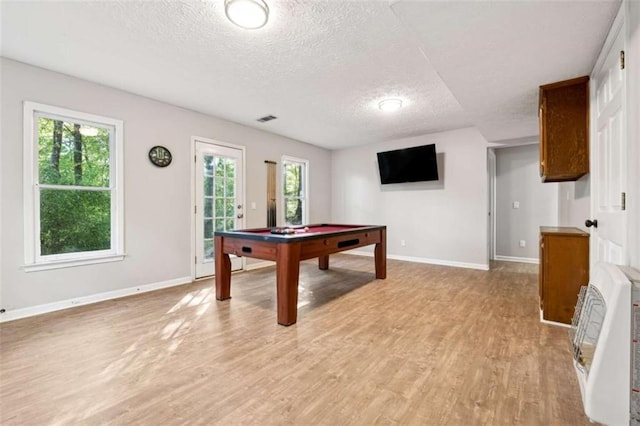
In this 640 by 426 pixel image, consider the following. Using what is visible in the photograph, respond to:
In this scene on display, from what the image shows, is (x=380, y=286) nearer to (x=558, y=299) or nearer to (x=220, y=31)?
(x=558, y=299)

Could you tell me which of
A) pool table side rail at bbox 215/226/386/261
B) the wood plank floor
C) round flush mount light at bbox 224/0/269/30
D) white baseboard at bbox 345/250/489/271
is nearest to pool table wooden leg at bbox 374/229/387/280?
pool table side rail at bbox 215/226/386/261

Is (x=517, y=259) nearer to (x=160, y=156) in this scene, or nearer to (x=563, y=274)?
(x=563, y=274)

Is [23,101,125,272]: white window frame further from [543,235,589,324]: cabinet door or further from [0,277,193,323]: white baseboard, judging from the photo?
[543,235,589,324]: cabinet door

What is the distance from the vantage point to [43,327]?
8.20 ft

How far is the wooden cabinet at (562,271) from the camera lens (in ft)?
→ 7.87

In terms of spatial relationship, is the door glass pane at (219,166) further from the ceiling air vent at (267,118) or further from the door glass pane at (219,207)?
the ceiling air vent at (267,118)

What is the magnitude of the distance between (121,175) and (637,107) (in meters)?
4.45

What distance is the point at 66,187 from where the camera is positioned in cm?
305

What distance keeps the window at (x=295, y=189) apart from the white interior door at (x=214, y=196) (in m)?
1.16

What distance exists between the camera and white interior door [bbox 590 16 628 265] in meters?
1.62

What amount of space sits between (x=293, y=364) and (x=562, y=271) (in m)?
2.43

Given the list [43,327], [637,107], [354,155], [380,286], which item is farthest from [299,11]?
[354,155]

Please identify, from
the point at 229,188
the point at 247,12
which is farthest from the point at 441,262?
the point at 247,12

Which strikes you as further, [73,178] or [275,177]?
[275,177]
